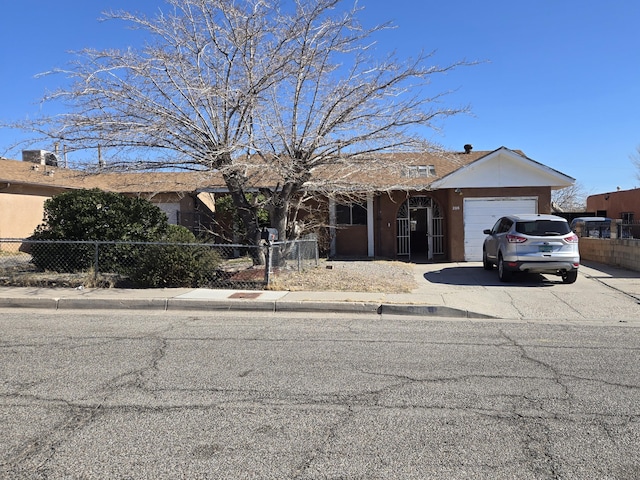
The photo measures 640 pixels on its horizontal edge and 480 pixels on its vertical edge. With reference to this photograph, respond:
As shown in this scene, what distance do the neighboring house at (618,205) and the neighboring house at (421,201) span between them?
14.8 metres

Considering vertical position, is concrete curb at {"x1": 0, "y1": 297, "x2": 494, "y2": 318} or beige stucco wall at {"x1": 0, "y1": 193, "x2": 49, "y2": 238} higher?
beige stucco wall at {"x1": 0, "y1": 193, "x2": 49, "y2": 238}

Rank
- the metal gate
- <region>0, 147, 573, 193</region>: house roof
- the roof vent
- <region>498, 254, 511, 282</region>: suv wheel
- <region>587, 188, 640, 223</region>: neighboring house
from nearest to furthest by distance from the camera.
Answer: <region>0, 147, 573, 193</region>: house roof, <region>498, 254, 511, 282</region>: suv wheel, the roof vent, the metal gate, <region>587, 188, 640, 223</region>: neighboring house

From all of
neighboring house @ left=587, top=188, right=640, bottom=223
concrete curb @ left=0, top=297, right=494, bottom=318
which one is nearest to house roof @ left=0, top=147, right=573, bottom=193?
concrete curb @ left=0, top=297, right=494, bottom=318

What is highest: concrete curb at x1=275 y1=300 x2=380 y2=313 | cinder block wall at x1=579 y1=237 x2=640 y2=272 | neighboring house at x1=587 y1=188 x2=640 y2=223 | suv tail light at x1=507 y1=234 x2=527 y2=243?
neighboring house at x1=587 y1=188 x2=640 y2=223

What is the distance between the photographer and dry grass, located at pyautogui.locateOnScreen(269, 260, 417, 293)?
1159cm

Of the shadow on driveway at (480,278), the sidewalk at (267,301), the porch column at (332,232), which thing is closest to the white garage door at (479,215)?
the shadow on driveway at (480,278)

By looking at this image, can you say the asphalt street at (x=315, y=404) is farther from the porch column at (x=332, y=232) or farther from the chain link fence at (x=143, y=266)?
the porch column at (x=332, y=232)

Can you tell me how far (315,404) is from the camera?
4.66 meters

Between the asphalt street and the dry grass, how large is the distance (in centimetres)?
366

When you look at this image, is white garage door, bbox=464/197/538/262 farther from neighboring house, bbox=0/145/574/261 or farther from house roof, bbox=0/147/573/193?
house roof, bbox=0/147/573/193

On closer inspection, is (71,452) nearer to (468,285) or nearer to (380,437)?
(380,437)

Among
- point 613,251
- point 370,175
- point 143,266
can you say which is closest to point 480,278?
point 370,175

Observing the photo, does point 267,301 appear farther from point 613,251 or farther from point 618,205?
point 618,205

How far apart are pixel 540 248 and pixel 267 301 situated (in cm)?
683
